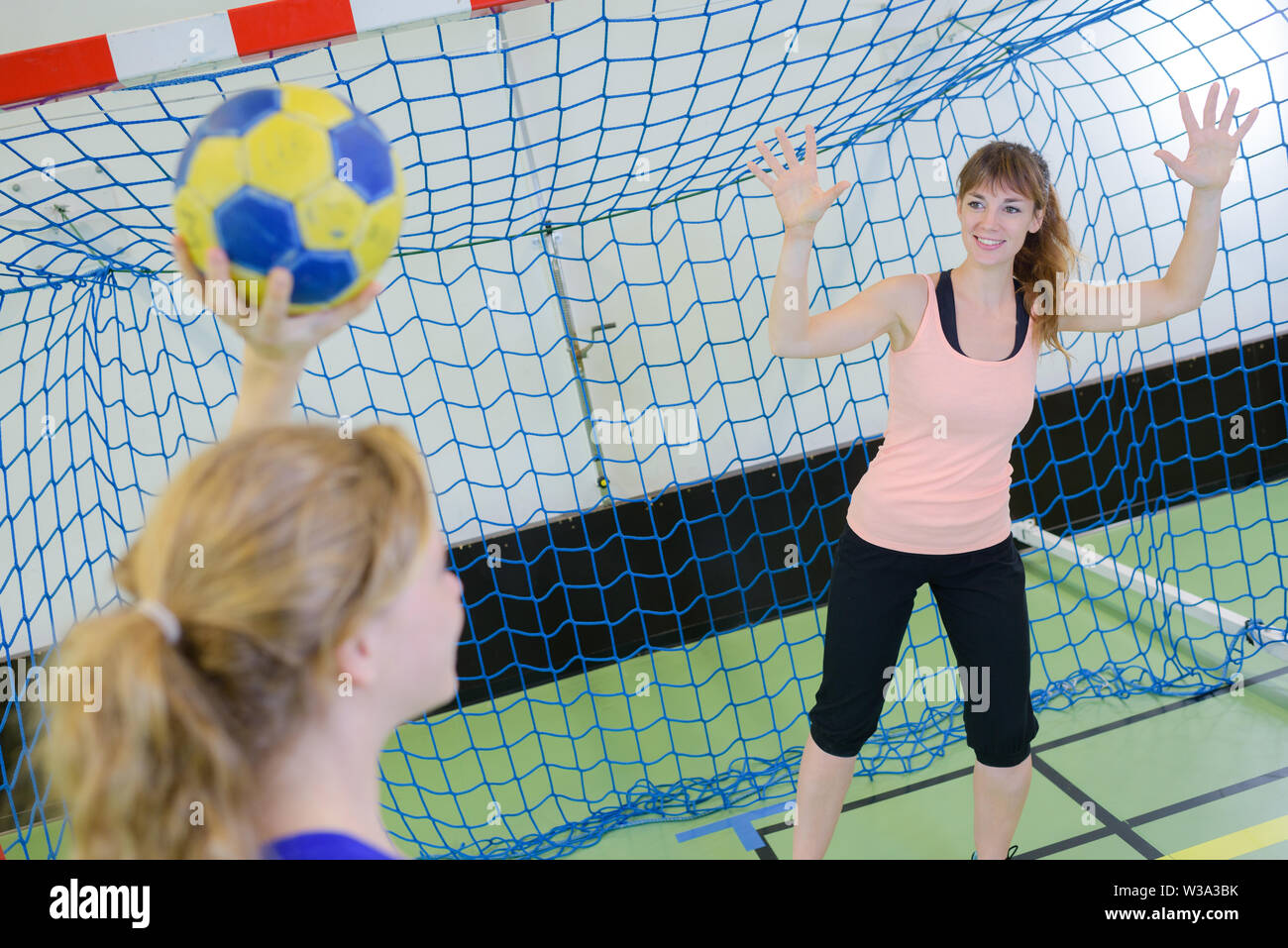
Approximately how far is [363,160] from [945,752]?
233 cm

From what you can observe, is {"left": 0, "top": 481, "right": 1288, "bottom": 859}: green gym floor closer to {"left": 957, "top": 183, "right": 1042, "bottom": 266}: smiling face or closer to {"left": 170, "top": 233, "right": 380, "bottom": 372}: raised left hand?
{"left": 957, "top": 183, "right": 1042, "bottom": 266}: smiling face

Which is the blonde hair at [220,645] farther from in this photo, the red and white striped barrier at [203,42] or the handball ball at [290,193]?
the red and white striped barrier at [203,42]

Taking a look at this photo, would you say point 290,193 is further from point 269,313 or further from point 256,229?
point 269,313

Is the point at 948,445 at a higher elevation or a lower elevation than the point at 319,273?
lower

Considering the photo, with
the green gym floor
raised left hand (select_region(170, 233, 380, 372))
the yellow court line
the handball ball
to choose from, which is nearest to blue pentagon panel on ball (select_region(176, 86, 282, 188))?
the handball ball

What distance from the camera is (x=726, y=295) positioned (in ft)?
12.4

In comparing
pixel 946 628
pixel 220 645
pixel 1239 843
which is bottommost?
pixel 1239 843

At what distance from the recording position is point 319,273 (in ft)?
4.02

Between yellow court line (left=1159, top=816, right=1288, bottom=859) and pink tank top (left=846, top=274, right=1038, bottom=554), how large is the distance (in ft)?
3.07

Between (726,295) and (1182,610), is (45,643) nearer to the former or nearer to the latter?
(726,295)

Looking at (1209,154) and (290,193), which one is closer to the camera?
(290,193)

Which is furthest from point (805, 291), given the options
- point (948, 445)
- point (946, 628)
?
point (946, 628)

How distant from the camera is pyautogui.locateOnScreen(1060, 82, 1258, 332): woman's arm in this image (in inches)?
79.8
